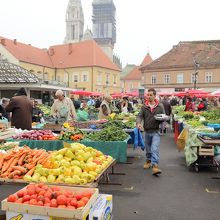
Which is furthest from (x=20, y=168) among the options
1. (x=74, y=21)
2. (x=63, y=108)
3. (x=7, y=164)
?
(x=74, y=21)

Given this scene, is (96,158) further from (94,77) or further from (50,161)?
(94,77)

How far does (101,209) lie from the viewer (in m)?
3.87

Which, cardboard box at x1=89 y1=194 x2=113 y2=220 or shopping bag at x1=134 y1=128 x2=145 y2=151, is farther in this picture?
shopping bag at x1=134 y1=128 x2=145 y2=151

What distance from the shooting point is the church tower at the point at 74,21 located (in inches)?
4675

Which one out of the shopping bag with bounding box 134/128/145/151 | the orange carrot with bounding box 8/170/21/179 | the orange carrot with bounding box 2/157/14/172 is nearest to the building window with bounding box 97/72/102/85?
the shopping bag with bounding box 134/128/145/151

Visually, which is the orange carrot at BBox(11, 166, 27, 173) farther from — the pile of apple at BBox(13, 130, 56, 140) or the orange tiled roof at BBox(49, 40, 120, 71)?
the orange tiled roof at BBox(49, 40, 120, 71)

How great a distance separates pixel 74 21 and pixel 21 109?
11458 centimetres

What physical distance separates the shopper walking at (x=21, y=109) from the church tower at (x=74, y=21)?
111906 mm

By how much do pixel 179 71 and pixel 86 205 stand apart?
52.9 metres

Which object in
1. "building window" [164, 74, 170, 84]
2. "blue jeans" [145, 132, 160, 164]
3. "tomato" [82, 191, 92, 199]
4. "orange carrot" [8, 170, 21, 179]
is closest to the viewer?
"tomato" [82, 191, 92, 199]

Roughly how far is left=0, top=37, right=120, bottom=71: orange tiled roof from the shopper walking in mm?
54320

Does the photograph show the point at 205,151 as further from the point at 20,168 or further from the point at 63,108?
the point at 20,168

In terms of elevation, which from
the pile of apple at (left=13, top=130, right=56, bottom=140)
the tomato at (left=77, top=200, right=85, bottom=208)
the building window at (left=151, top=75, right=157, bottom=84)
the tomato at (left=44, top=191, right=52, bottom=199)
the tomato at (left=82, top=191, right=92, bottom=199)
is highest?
the building window at (left=151, top=75, right=157, bottom=84)

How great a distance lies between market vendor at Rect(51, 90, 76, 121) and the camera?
32.9ft
